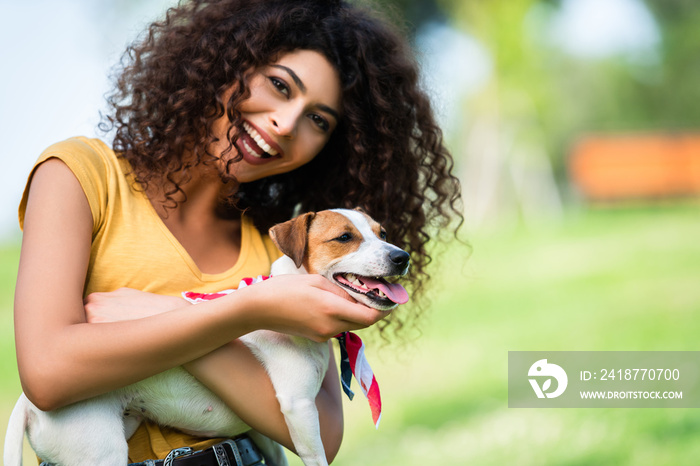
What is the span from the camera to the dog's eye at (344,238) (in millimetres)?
2527

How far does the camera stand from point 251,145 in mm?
2541

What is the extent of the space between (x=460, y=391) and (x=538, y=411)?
0.96m

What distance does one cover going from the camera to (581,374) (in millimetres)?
5539

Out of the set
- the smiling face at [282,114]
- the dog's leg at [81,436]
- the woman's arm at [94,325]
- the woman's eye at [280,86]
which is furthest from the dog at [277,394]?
the woman's eye at [280,86]

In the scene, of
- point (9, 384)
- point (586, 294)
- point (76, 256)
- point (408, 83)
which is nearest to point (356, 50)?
point (408, 83)

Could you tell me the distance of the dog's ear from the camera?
2455 millimetres

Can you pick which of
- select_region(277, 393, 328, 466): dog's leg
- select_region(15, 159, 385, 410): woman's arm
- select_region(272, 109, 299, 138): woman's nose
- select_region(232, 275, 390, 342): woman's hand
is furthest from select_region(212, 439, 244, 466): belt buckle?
select_region(272, 109, 299, 138): woman's nose

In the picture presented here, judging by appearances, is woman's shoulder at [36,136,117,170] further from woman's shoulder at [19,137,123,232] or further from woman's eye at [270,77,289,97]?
woman's eye at [270,77,289,97]

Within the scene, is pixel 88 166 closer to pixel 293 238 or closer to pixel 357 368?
pixel 293 238

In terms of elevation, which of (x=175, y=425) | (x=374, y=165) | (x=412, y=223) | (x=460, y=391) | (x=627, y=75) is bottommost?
(x=460, y=391)

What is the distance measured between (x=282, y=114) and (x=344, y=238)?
525mm

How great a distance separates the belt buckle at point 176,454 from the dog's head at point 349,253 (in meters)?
0.74

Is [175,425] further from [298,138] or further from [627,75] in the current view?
[627,75]

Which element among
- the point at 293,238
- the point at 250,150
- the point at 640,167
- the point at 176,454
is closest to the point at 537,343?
the point at 293,238
